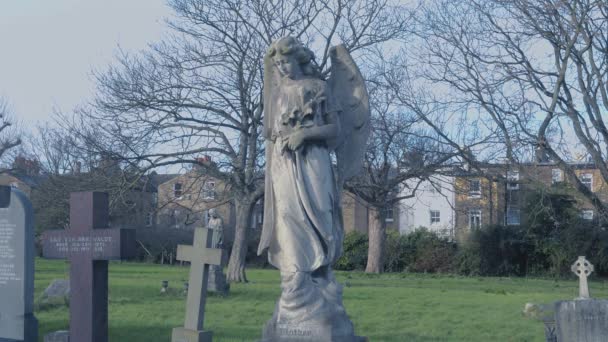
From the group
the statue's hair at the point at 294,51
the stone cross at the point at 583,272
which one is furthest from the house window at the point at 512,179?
the statue's hair at the point at 294,51

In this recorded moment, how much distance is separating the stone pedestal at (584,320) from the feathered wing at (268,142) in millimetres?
3768

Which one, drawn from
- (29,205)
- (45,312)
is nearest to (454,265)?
(45,312)

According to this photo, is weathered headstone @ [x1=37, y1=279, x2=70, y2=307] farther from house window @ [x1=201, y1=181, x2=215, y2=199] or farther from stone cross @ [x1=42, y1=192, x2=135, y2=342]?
house window @ [x1=201, y1=181, x2=215, y2=199]

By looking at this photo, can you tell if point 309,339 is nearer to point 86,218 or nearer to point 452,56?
point 86,218

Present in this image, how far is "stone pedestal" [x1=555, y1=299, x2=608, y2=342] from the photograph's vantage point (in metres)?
9.75

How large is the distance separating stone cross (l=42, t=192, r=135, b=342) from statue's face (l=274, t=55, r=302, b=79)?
9.54 ft

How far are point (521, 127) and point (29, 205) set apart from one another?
12.4 m

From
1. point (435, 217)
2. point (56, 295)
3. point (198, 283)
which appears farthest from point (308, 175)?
point (435, 217)

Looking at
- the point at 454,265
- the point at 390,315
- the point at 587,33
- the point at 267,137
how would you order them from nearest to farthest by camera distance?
1. the point at 267,137
2. the point at 390,315
3. the point at 587,33
4. the point at 454,265

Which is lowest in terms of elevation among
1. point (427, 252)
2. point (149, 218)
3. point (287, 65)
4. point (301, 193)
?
point (427, 252)

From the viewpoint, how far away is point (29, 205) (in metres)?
11.6

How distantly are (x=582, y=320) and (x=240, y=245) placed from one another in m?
17.1

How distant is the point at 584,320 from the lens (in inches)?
386

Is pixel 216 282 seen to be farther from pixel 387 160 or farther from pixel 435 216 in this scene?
pixel 435 216
